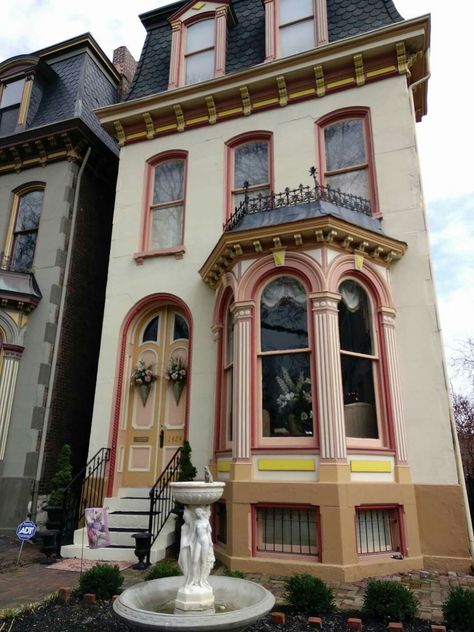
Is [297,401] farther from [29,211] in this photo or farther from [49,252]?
[29,211]

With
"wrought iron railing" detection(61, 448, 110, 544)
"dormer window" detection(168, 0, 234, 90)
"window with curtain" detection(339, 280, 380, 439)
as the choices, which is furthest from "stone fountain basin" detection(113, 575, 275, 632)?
"dormer window" detection(168, 0, 234, 90)

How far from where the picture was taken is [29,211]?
12883 millimetres

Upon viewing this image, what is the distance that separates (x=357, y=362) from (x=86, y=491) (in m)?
5.98

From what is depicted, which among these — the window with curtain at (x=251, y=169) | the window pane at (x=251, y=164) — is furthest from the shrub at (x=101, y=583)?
the window pane at (x=251, y=164)

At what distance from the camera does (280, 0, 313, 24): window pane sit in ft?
37.5

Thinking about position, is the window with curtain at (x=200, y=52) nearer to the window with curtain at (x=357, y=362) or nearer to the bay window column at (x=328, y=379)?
the window with curtain at (x=357, y=362)

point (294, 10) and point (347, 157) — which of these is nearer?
point (347, 157)

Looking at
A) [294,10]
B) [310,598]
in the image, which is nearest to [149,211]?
[294,10]

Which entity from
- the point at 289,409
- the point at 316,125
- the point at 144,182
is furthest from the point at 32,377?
the point at 316,125

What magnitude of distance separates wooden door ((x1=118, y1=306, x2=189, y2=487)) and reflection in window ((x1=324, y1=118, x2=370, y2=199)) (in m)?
4.52

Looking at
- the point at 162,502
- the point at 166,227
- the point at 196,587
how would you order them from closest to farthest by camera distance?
1. the point at 196,587
2. the point at 162,502
3. the point at 166,227

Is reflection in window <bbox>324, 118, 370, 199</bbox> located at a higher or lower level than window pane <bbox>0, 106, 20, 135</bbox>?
lower

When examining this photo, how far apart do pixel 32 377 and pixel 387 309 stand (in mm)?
7847

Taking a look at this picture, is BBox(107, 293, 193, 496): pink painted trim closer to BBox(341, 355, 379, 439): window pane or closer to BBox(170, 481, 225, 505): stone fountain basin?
BBox(341, 355, 379, 439): window pane
